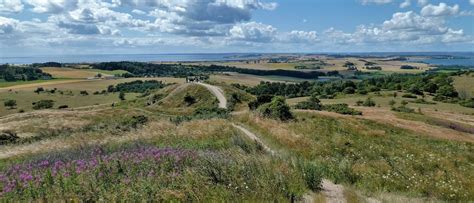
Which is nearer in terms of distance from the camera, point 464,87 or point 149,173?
point 149,173

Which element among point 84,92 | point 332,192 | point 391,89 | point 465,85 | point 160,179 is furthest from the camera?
point 84,92

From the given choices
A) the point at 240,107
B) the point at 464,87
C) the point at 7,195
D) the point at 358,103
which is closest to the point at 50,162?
the point at 7,195

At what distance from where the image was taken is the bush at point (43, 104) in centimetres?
10876

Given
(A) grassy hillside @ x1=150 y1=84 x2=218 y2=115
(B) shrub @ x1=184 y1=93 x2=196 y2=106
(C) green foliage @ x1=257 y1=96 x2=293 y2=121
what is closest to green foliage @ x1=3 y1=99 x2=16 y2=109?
(A) grassy hillside @ x1=150 y1=84 x2=218 y2=115

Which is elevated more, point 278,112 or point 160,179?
point 160,179

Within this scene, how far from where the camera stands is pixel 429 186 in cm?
971

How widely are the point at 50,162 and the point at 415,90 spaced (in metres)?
106

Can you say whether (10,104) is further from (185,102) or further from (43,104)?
(185,102)

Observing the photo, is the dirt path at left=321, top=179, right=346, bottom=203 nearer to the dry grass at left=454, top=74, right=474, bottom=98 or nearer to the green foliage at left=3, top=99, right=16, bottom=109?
the dry grass at left=454, top=74, right=474, bottom=98

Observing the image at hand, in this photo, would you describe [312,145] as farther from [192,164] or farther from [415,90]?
[415,90]

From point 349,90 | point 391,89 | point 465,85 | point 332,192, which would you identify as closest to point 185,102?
point 349,90

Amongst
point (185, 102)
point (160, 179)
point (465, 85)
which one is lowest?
point (465, 85)

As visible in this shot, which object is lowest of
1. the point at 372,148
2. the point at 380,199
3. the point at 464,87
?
the point at 464,87

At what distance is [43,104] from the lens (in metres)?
111
